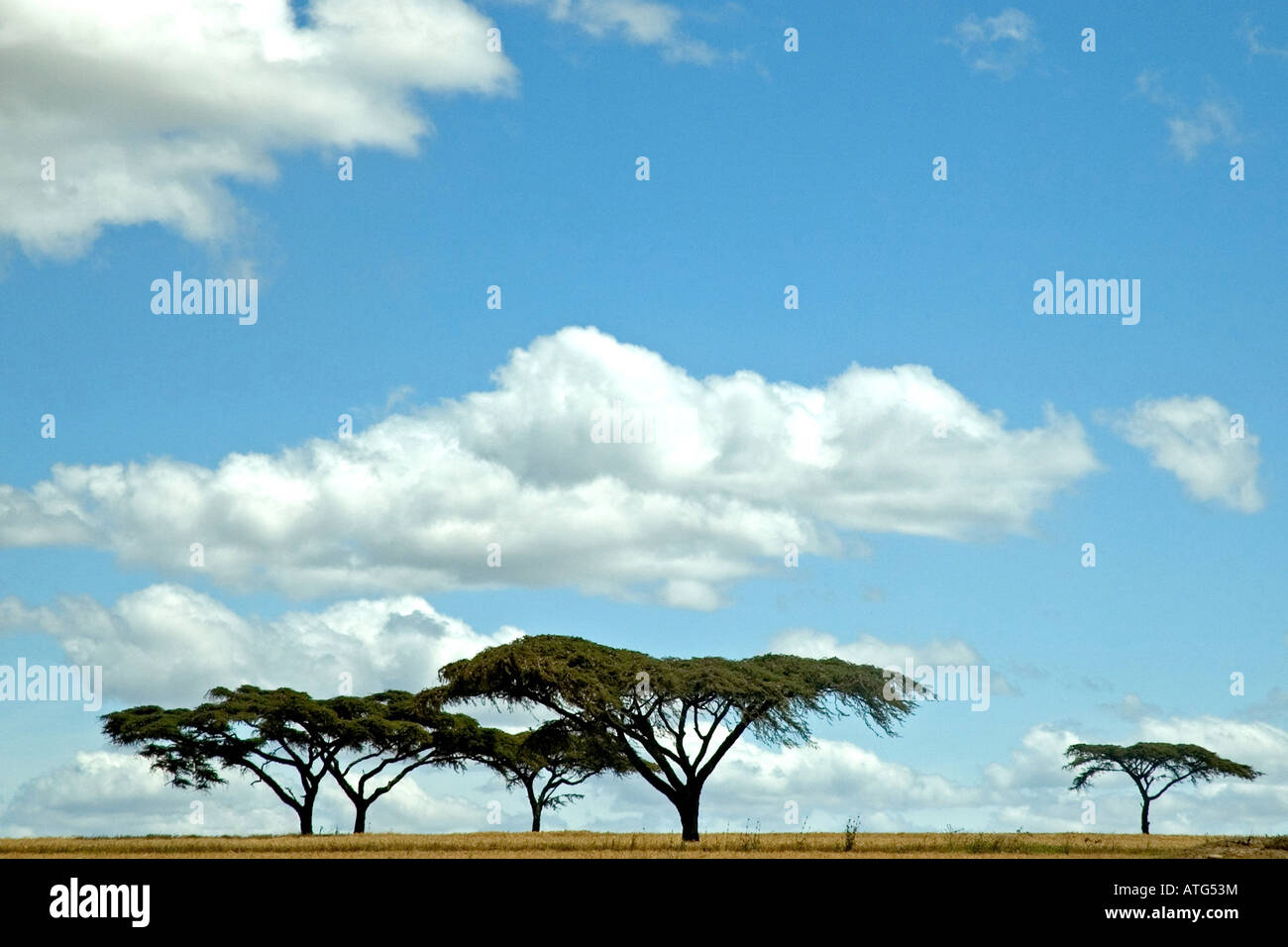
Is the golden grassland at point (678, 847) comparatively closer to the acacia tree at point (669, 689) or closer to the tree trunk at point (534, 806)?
the acacia tree at point (669, 689)

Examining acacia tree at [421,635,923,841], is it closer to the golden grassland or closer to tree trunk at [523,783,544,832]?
the golden grassland

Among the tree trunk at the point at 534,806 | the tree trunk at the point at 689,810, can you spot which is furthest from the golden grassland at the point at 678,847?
the tree trunk at the point at 534,806

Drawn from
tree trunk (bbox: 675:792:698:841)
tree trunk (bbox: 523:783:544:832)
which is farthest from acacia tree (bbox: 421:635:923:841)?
tree trunk (bbox: 523:783:544:832)

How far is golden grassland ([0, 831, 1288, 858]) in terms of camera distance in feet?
113

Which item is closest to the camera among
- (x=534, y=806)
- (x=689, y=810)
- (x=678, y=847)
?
(x=678, y=847)

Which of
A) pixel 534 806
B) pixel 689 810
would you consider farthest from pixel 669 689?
pixel 534 806

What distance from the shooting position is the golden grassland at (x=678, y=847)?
34.5 metres

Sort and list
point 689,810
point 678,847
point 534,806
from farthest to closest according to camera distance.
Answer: point 534,806 < point 689,810 < point 678,847

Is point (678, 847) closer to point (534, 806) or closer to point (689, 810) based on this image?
point (689, 810)

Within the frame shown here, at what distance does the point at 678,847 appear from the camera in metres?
35.6

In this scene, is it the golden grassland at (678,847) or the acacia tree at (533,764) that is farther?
the acacia tree at (533,764)
